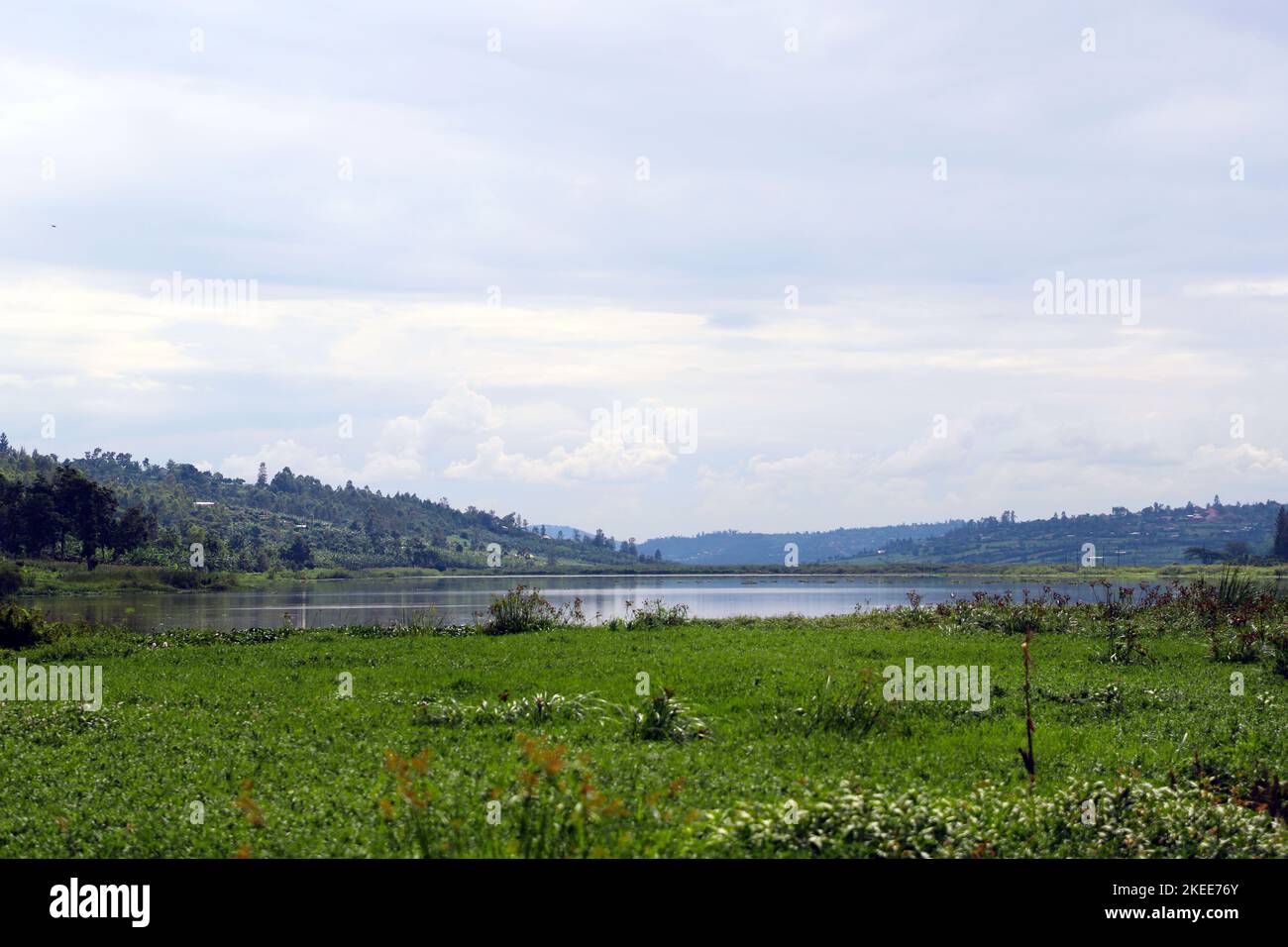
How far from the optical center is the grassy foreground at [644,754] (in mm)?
8539

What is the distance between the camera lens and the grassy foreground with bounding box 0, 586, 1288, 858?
8.54 meters

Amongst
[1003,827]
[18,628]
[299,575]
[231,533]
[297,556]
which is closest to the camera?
[1003,827]

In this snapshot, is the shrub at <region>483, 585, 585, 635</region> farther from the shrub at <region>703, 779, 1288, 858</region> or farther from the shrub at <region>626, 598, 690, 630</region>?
the shrub at <region>703, 779, 1288, 858</region>

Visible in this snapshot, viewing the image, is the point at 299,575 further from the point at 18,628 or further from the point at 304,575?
the point at 18,628

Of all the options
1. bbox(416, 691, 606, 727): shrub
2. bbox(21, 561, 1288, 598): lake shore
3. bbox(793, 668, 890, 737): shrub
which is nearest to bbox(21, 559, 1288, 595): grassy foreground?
bbox(21, 561, 1288, 598): lake shore

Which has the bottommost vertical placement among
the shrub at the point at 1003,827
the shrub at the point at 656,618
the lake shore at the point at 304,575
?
the lake shore at the point at 304,575

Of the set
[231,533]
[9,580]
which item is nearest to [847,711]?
[9,580]

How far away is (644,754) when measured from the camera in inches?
452

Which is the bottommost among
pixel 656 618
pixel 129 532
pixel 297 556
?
pixel 297 556

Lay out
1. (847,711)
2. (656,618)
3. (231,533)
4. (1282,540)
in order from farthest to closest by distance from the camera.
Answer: (231,533) → (1282,540) → (656,618) → (847,711)

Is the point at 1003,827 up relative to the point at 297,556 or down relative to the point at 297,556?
up

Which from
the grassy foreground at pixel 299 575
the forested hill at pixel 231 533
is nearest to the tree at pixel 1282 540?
the grassy foreground at pixel 299 575

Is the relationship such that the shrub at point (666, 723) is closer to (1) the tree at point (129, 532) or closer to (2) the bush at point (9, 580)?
(2) the bush at point (9, 580)
